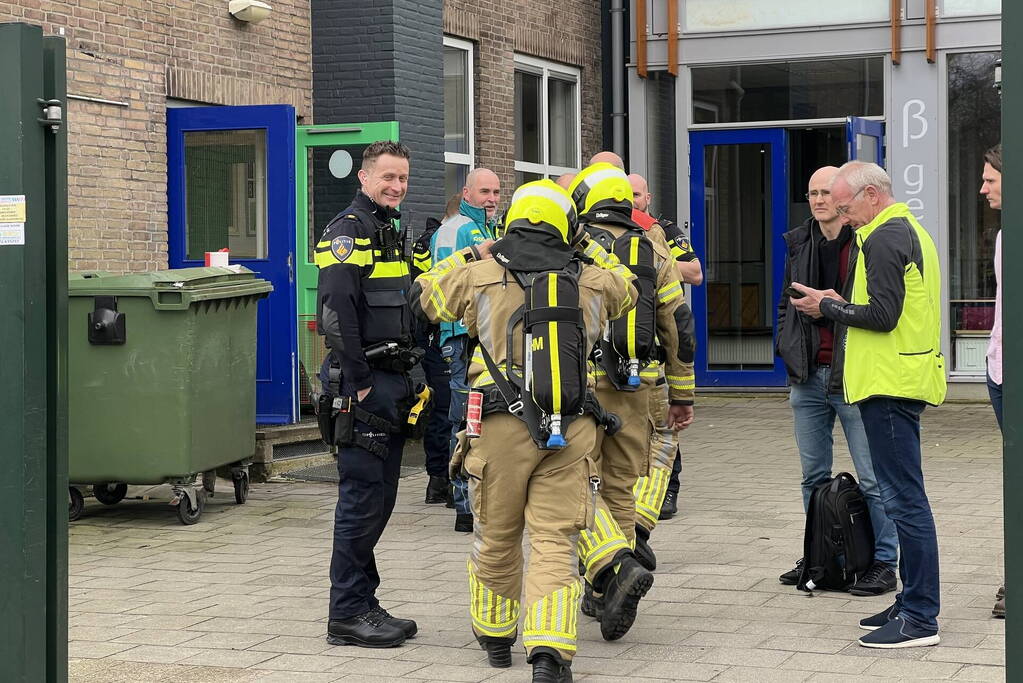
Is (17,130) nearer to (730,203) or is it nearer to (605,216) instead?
(605,216)

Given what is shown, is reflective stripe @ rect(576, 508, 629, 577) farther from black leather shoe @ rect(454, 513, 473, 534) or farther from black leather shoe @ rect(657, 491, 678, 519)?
black leather shoe @ rect(657, 491, 678, 519)

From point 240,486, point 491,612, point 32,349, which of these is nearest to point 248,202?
point 240,486

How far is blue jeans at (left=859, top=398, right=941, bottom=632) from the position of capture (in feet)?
19.9

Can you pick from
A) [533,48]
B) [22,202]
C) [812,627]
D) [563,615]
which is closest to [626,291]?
[563,615]

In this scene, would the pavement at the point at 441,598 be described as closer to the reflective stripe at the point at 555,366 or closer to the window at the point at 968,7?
the reflective stripe at the point at 555,366

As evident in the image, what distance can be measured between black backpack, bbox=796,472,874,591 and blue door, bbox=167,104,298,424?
16.9 ft

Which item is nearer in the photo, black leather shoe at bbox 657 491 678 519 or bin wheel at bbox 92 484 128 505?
black leather shoe at bbox 657 491 678 519

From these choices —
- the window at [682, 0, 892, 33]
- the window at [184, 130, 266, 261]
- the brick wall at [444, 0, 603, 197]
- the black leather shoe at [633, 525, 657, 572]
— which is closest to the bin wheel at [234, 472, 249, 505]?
the window at [184, 130, 266, 261]

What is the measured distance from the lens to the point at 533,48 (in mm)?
16031

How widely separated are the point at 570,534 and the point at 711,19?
11889 mm

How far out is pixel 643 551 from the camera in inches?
284

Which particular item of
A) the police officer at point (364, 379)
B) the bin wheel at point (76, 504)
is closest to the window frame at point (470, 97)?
the bin wheel at point (76, 504)

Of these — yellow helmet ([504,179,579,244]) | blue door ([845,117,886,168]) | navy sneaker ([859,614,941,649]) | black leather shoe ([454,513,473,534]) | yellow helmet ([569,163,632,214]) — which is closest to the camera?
yellow helmet ([504,179,579,244])

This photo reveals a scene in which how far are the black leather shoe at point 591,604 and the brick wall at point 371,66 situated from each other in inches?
253
